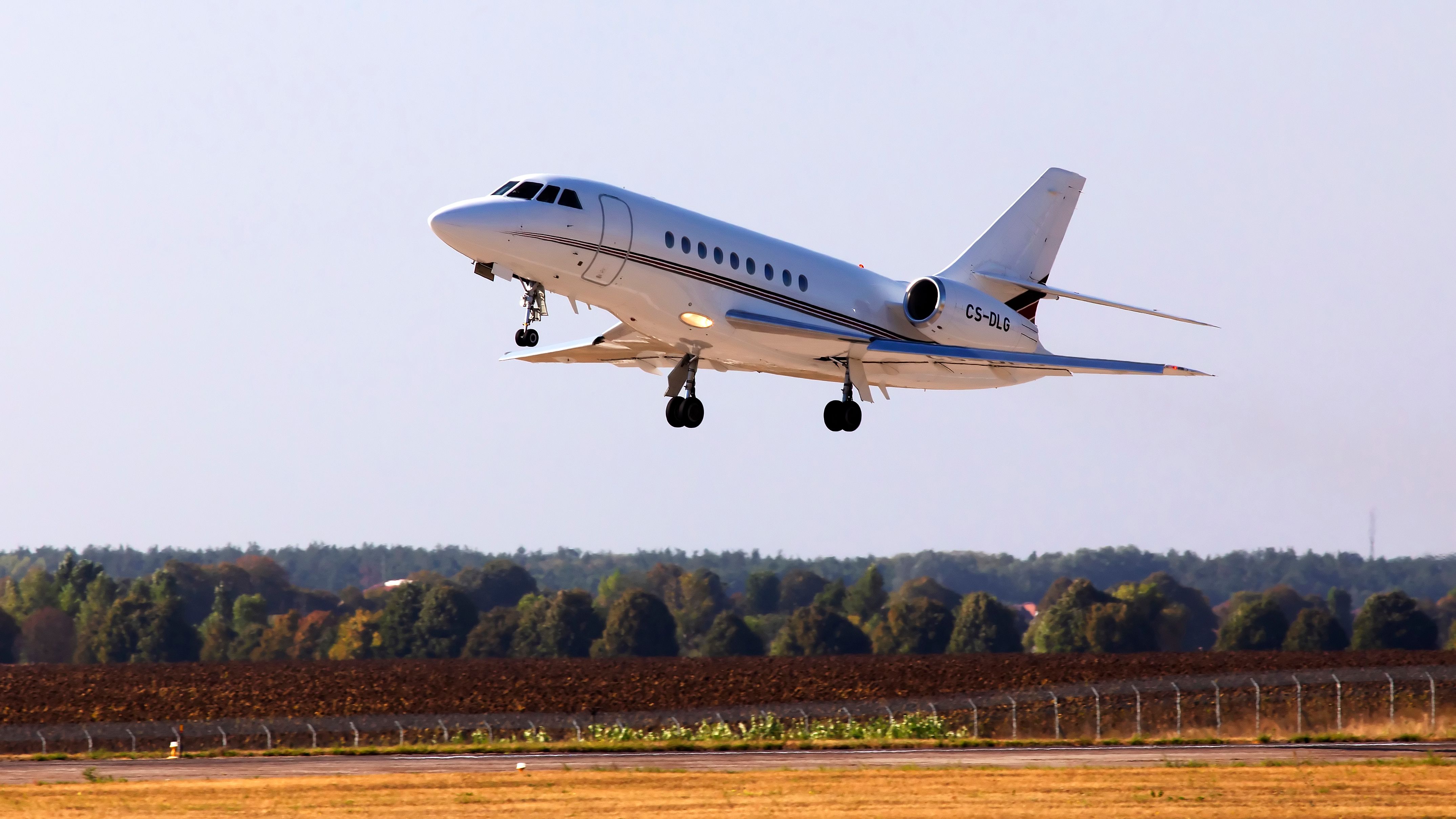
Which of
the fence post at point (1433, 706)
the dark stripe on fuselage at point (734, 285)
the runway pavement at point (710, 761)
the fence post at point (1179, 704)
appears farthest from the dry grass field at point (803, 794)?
the fence post at point (1179, 704)

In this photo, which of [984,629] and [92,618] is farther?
[984,629]

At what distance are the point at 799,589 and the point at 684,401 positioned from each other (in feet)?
244

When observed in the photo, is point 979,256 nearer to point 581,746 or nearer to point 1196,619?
point 581,746

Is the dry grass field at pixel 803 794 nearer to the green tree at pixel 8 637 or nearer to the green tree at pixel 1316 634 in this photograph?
the green tree at pixel 1316 634

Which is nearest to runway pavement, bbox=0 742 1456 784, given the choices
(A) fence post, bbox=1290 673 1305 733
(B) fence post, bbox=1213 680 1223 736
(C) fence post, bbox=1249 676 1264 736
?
(A) fence post, bbox=1290 673 1305 733

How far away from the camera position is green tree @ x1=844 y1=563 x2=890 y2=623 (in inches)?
3802

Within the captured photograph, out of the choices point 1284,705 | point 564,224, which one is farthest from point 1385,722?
point 564,224

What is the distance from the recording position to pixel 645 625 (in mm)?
87375

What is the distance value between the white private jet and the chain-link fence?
13.0 metres

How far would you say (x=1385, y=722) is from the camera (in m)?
42.6

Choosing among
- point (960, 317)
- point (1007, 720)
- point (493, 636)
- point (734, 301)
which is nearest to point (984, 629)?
point (493, 636)

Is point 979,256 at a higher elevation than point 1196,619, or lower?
higher

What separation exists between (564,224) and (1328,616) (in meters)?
69.5

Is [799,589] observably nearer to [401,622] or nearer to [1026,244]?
[401,622]
